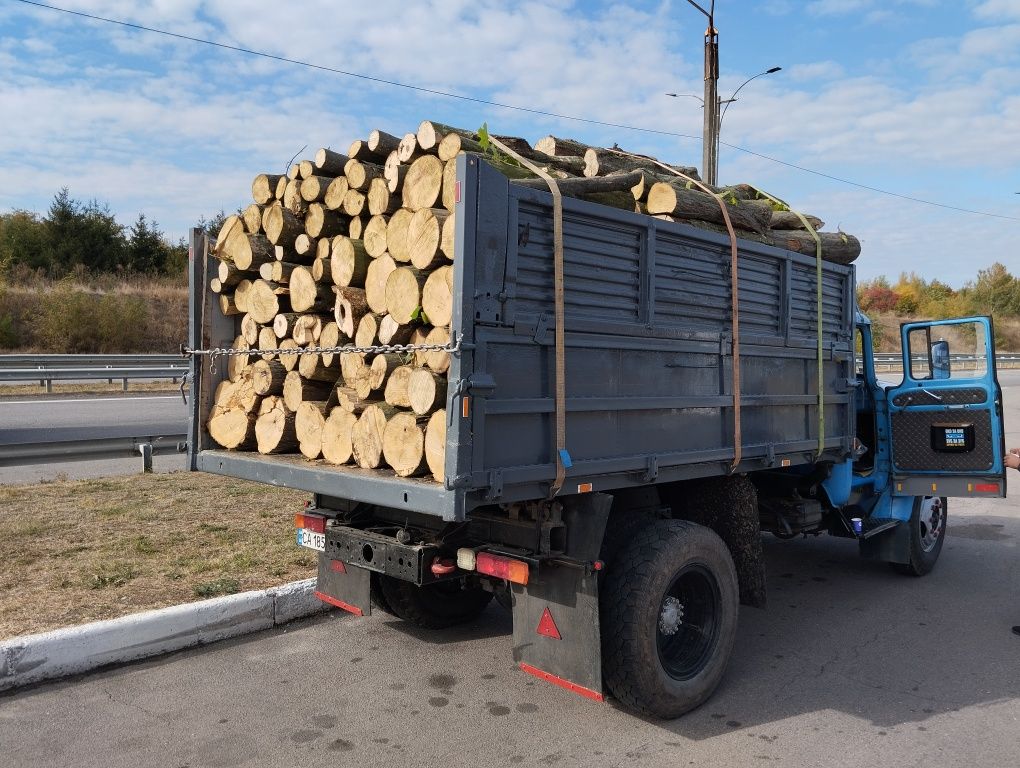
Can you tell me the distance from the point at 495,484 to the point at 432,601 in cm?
205

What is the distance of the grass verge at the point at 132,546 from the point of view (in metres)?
4.95

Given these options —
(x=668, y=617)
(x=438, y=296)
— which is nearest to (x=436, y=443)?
(x=438, y=296)

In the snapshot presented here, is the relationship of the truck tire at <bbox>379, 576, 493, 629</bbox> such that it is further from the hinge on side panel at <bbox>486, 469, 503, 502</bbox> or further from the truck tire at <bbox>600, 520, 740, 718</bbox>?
the hinge on side panel at <bbox>486, 469, 503, 502</bbox>

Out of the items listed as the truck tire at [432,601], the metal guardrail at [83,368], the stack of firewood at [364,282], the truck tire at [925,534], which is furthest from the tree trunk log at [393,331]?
the metal guardrail at [83,368]

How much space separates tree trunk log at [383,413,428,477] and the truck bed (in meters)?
0.08

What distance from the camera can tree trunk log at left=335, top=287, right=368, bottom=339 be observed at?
412 centimetres

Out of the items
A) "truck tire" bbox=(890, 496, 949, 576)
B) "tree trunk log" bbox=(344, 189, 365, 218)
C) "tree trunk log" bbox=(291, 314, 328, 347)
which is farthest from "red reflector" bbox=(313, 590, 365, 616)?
"truck tire" bbox=(890, 496, 949, 576)

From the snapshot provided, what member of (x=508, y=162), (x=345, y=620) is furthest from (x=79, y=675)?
(x=508, y=162)

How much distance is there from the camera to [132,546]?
6.12 m

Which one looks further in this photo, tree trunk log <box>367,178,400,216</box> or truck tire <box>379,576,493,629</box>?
truck tire <box>379,576,493,629</box>

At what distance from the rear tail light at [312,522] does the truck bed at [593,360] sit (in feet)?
0.97

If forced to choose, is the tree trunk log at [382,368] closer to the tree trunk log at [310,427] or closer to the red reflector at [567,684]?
the tree trunk log at [310,427]

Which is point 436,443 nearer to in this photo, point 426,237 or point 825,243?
point 426,237

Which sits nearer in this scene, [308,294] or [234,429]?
[308,294]
